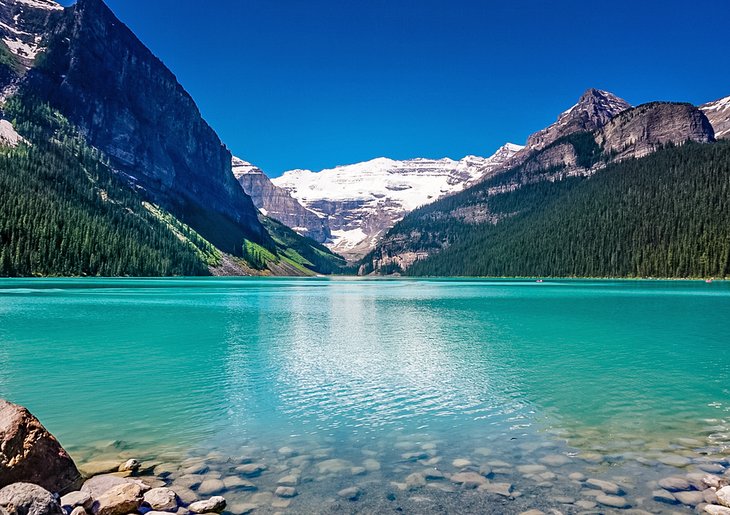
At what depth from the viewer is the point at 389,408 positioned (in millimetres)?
20609

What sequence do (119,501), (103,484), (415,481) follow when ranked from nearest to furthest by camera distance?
(119,501) < (103,484) < (415,481)

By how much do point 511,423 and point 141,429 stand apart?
13.7 m

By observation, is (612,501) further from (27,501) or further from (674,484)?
(27,501)

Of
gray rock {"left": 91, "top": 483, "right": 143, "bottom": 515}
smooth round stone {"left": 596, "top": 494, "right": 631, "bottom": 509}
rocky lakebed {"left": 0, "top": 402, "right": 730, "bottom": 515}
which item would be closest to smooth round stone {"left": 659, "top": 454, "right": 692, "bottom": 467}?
rocky lakebed {"left": 0, "top": 402, "right": 730, "bottom": 515}

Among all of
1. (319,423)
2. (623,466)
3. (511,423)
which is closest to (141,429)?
(319,423)

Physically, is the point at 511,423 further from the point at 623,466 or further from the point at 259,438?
the point at 259,438

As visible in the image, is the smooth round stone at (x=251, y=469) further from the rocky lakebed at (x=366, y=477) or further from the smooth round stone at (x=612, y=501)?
the smooth round stone at (x=612, y=501)

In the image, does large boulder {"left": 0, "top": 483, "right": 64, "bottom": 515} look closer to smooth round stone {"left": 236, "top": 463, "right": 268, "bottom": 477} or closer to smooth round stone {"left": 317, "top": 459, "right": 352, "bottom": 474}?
smooth round stone {"left": 236, "top": 463, "right": 268, "bottom": 477}

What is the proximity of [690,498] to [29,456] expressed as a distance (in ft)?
49.8

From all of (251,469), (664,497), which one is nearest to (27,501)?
(251,469)

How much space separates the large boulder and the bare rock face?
1716mm

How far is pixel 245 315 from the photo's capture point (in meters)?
63.1

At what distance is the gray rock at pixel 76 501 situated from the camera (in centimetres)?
1018

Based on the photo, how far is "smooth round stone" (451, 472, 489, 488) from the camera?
12.4 m
